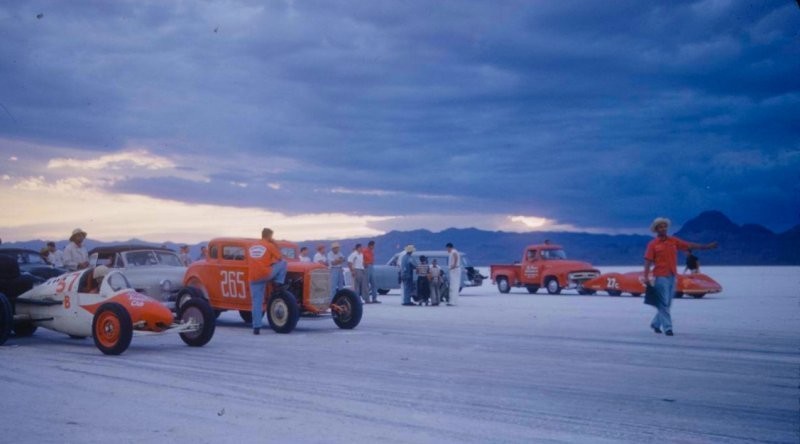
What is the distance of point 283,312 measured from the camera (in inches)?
525

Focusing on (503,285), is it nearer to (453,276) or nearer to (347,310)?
(453,276)

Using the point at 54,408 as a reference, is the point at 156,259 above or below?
above

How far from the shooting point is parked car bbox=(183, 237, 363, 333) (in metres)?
13.5

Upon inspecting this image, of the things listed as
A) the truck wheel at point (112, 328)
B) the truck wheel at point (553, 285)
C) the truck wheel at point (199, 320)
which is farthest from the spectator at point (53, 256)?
the truck wheel at point (553, 285)

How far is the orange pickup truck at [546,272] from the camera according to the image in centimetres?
2945

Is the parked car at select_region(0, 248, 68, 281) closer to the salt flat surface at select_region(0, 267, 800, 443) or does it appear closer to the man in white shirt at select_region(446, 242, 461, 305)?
the salt flat surface at select_region(0, 267, 800, 443)

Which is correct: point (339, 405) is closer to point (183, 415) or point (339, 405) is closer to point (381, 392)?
point (381, 392)

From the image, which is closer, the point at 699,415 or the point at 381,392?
the point at 699,415

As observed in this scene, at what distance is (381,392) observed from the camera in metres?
7.29

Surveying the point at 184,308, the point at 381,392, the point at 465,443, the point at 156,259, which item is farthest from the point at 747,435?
the point at 156,259

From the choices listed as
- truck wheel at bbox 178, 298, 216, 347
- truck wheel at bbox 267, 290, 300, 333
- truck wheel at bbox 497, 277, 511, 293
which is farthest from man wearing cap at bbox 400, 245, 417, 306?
truck wheel at bbox 178, 298, 216, 347

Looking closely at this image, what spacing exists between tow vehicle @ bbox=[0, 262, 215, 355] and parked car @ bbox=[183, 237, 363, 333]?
7.01 ft

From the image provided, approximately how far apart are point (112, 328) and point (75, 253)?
501 centimetres

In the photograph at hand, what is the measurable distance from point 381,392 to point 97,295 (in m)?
5.72
